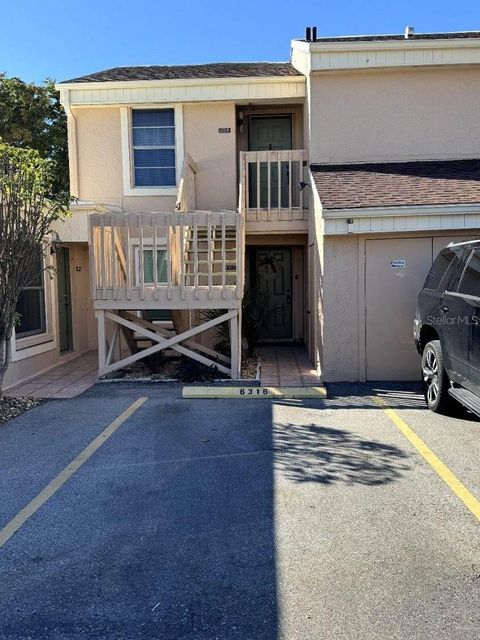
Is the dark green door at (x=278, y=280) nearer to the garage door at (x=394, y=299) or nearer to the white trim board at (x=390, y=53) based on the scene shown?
the white trim board at (x=390, y=53)

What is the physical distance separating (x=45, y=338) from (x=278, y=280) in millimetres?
5476

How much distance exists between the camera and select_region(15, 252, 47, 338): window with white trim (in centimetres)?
899

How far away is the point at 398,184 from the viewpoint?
28.2 ft

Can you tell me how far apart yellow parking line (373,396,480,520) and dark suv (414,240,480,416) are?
23.3 inches

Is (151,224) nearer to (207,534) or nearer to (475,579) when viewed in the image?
(207,534)

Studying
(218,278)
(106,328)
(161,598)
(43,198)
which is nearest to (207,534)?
(161,598)

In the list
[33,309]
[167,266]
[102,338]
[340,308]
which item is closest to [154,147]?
[167,266]

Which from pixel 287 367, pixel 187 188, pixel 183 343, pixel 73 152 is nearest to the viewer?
pixel 287 367

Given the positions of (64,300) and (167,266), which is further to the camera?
(64,300)

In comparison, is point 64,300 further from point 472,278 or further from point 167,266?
point 472,278

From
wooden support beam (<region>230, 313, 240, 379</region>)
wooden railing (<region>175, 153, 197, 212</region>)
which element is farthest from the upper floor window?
wooden support beam (<region>230, 313, 240, 379</region>)

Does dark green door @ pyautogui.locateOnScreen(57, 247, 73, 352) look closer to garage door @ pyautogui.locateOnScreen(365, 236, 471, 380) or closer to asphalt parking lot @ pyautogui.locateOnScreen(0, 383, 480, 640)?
asphalt parking lot @ pyautogui.locateOnScreen(0, 383, 480, 640)

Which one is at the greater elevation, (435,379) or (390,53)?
(390,53)

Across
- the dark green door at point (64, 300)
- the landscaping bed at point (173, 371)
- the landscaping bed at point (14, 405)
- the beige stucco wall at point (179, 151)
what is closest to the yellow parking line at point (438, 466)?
the landscaping bed at point (173, 371)
